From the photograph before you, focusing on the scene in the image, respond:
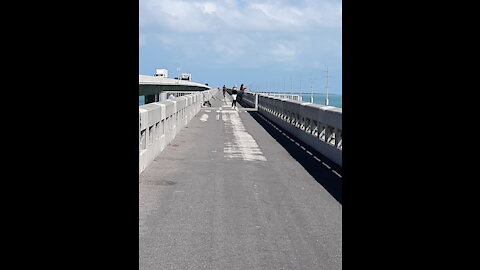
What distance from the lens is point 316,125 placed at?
846 inches

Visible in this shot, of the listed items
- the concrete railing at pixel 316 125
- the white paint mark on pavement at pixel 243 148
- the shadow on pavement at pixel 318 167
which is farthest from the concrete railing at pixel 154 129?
the concrete railing at pixel 316 125

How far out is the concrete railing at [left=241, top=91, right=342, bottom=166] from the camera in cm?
1628

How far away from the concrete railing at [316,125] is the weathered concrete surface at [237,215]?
0.77 meters

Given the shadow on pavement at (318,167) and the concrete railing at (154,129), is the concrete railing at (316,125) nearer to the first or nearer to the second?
the shadow on pavement at (318,167)

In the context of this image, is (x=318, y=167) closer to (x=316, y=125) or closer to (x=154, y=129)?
(x=154, y=129)

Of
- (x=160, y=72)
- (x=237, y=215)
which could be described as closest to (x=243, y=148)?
(x=237, y=215)

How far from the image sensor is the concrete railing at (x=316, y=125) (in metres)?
16.3
